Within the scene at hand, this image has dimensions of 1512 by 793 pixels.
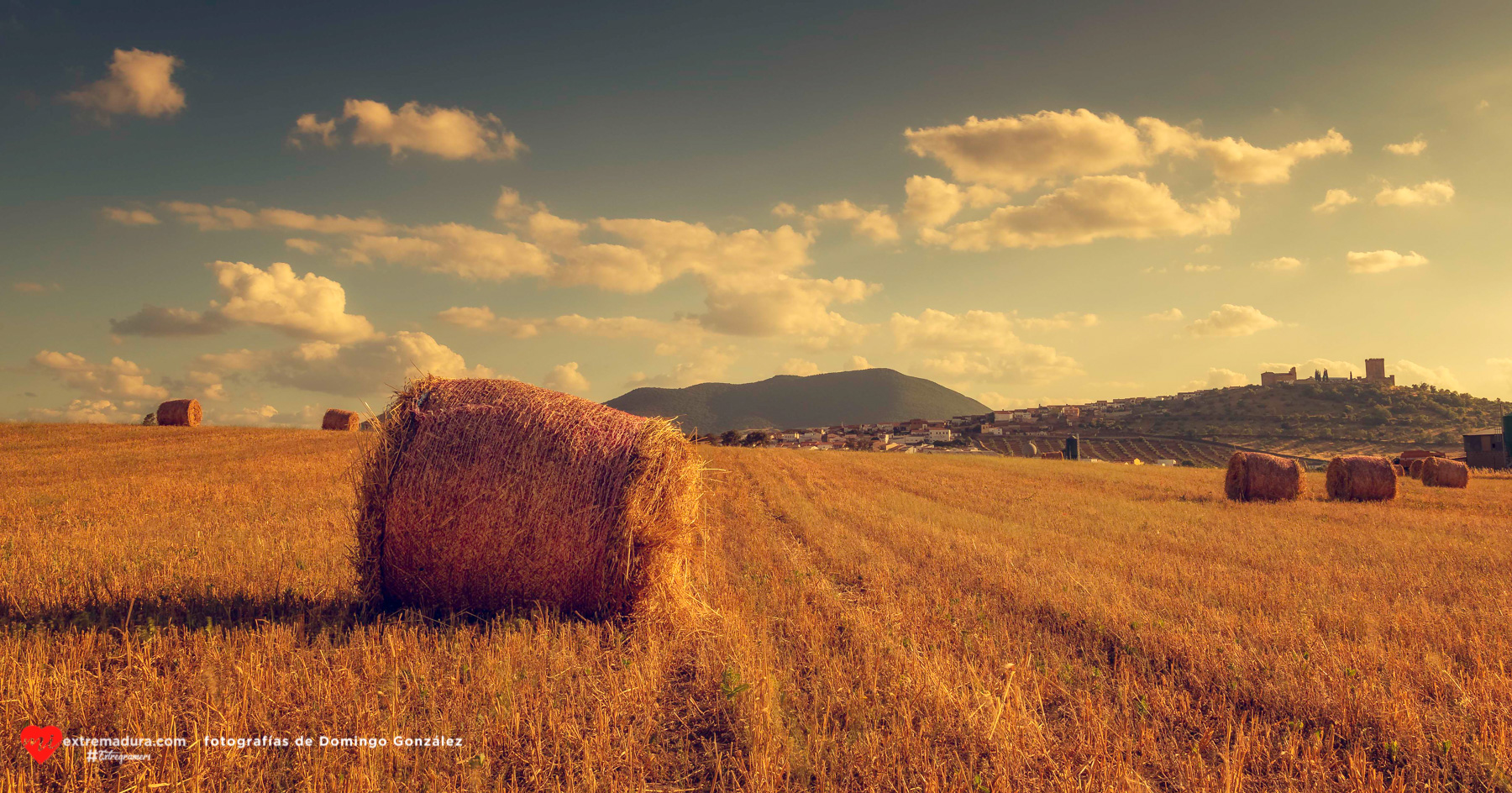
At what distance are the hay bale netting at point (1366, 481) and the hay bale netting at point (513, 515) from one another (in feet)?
72.2

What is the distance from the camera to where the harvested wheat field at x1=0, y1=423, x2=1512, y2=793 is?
3803 millimetres

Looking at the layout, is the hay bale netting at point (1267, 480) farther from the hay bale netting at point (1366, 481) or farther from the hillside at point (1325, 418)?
the hillside at point (1325, 418)

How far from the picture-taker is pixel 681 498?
6.89m

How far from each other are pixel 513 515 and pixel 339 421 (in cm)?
3874

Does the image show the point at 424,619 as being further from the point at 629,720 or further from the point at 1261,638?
the point at 1261,638

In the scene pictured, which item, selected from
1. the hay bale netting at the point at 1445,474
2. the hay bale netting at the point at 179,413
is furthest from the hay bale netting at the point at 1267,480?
the hay bale netting at the point at 179,413

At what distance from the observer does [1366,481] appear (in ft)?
64.7

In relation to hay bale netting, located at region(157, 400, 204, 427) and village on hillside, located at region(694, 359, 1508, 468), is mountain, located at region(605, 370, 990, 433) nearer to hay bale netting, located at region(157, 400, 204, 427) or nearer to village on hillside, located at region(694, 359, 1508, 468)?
village on hillside, located at region(694, 359, 1508, 468)

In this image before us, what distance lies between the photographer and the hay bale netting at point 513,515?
6.43 meters

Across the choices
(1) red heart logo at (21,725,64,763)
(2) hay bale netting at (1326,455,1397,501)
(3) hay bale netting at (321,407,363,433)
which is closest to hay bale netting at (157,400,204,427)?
(3) hay bale netting at (321,407,363,433)

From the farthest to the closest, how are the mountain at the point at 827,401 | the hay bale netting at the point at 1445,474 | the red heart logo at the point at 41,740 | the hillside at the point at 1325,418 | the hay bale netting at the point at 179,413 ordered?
the mountain at the point at 827,401 < the hillside at the point at 1325,418 < the hay bale netting at the point at 179,413 < the hay bale netting at the point at 1445,474 < the red heart logo at the point at 41,740

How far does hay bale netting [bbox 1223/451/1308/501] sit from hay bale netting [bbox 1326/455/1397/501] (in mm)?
1335

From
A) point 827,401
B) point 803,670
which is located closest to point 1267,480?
point 803,670

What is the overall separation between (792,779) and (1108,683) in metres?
2.76
